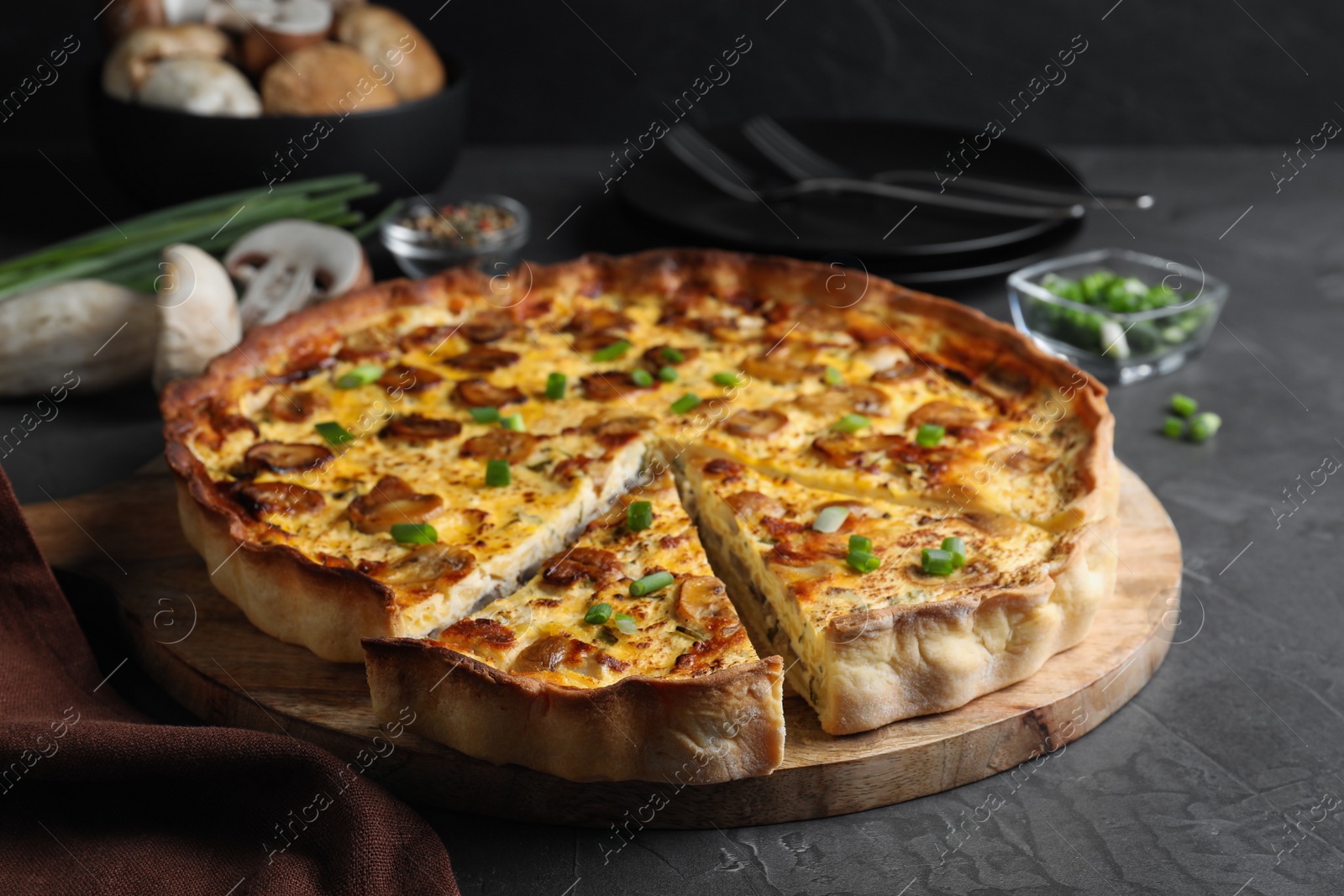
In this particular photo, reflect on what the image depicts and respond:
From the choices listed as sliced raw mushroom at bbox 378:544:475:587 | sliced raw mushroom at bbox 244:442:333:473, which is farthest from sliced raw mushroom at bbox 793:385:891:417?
sliced raw mushroom at bbox 244:442:333:473

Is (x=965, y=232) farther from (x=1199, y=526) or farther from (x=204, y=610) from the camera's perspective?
(x=204, y=610)

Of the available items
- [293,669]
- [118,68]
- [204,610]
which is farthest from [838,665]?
[118,68]

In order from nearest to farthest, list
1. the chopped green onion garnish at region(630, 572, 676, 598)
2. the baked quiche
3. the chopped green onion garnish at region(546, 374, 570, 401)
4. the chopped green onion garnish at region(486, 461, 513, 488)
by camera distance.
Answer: the baked quiche < the chopped green onion garnish at region(630, 572, 676, 598) < the chopped green onion garnish at region(486, 461, 513, 488) < the chopped green onion garnish at region(546, 374, 570, 401)

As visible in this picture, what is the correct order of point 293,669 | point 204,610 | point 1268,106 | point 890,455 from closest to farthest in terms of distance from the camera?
1. point 293,669
2. point 204,610
3. point 890,455
4. point 1268,106

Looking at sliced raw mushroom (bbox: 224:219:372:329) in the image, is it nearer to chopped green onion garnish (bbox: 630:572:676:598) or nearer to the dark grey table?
the dark grey table

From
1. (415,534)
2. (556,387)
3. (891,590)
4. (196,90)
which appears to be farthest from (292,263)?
(891,590)

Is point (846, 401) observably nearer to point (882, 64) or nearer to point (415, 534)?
→ point (415, 534)
